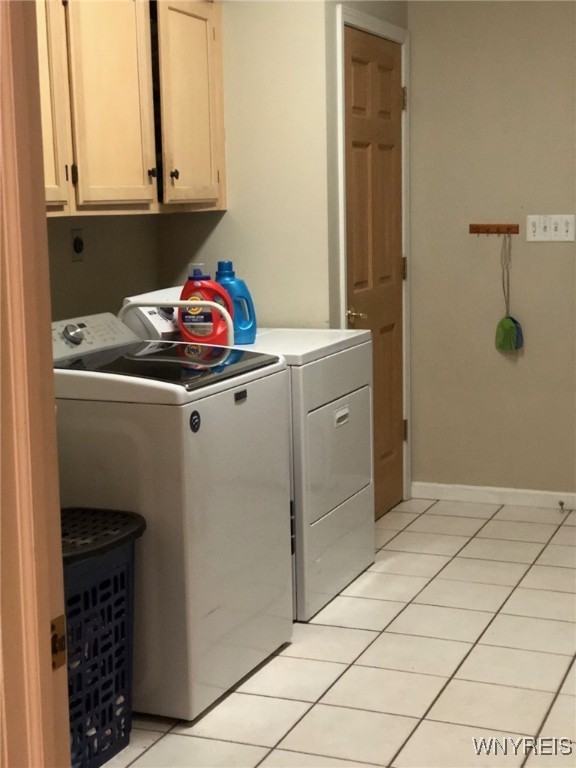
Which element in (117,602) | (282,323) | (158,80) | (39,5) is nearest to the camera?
(117,602)

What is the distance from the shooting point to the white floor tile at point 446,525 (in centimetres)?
431

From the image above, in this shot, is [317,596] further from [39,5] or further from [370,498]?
[39,5]

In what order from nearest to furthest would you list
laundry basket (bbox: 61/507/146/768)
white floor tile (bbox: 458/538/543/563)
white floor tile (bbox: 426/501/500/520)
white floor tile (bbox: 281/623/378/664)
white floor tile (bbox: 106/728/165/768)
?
laundry basket (bbox: 61/507/146/768) → white floor tile (bbox: 106/728/165/768) → white floor tile (bbox: 281/623/378/664) → white floor tile (bbox: 458/538/543/563) → white floor tile (bbox: 426/501/500/520)

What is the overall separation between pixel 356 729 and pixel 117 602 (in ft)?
2.36

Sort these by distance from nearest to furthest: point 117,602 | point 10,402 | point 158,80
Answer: point 10,402, point 117,602, point 158,80

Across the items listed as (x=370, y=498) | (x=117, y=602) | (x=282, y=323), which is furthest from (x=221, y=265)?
(x=117, y=602)

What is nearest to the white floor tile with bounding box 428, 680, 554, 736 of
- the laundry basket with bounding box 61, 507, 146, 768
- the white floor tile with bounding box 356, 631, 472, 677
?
the white floor tile with bounding box 356, 631, 472, 677

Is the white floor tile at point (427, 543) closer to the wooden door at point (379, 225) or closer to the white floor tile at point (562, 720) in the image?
the wooden door at point (379, 225)

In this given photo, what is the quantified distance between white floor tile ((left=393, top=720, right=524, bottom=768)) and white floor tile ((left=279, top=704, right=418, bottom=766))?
0.13 ft

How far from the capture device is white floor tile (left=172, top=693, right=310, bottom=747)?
8.61 feet

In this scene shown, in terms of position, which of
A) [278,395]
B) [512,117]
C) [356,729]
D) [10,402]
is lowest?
[356,729]

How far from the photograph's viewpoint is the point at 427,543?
4.16 m

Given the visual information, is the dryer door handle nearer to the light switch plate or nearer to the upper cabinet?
the upper cabinet

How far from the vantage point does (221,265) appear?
12.1 feet
